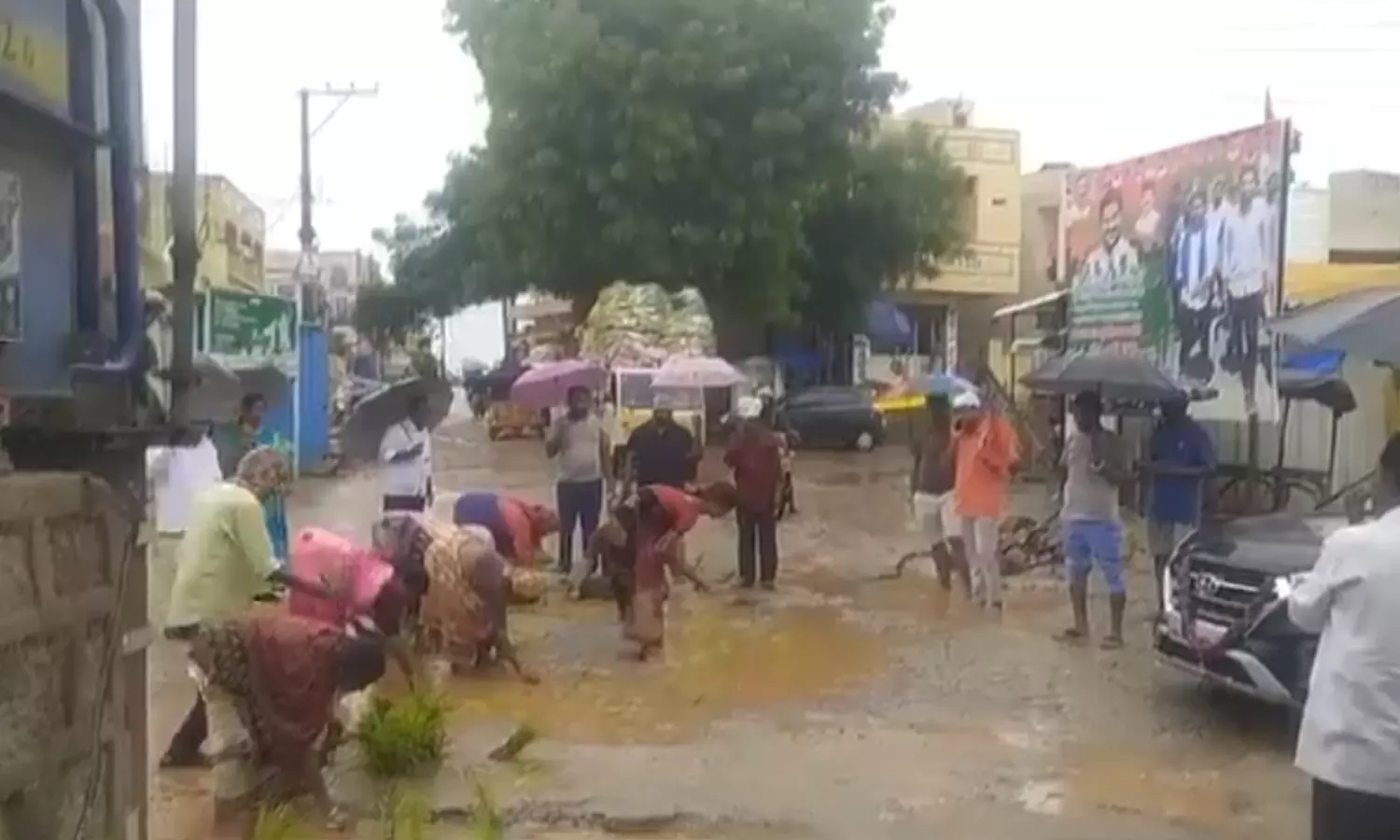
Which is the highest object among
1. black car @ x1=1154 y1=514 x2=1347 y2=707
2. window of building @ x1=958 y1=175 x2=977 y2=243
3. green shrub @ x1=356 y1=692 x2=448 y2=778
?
window of building @ x1=958 y1=175 x2=977 y2=243

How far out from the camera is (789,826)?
25.8 ft

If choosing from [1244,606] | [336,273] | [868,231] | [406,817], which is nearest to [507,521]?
[1244,606]

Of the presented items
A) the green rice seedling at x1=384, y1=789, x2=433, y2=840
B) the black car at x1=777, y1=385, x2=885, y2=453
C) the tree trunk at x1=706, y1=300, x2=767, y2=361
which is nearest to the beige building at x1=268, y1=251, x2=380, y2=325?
the tree trunk at x1=706, y1=300, x2=767, y2=361

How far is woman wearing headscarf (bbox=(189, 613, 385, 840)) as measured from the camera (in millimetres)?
7176

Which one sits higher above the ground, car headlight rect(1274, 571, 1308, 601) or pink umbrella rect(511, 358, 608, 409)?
pink umbrella rect(511, 358, 608, 409)

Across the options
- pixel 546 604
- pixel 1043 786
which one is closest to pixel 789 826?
pixel 1043 786

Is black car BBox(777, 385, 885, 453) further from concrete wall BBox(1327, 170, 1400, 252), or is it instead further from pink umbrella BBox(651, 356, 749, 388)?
pink umbrella BBox(651, 356, 749, 388)

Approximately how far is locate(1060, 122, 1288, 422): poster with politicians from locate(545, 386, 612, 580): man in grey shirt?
5.94 meters

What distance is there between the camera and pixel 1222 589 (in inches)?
384

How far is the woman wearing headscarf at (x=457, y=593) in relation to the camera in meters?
10.5

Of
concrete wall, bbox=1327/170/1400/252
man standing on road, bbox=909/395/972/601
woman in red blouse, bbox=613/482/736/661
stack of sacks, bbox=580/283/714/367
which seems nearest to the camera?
woman in red blouse, bbox=613/482/736/661

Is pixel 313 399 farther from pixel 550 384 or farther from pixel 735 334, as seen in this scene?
pixel 735 334

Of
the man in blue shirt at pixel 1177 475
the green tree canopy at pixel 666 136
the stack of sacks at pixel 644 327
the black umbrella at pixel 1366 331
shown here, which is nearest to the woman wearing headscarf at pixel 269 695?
the black umbrella at pixel 1366 331

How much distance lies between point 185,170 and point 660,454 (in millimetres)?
11484
